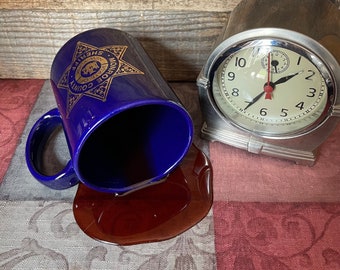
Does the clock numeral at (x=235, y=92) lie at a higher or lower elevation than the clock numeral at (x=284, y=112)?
higher

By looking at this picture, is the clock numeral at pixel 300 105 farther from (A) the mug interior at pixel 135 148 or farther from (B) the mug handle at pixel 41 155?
(B) the mug handle at pixel 41 155

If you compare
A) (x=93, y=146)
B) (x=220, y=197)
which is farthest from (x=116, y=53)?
(x=220, y=197)

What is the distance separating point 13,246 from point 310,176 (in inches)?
18.9

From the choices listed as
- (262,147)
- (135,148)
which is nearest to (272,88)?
(262,147)

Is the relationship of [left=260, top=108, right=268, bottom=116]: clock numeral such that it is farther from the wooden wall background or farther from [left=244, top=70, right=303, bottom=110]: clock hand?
the wooden wall background

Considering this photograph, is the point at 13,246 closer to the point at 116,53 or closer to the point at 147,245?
the point at 147,245

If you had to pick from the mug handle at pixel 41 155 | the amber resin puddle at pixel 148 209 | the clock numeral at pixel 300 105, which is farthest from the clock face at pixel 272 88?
the mug handle at pixel 41 155

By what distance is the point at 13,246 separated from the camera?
1.80ft

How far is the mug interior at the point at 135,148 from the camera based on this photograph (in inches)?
23.4

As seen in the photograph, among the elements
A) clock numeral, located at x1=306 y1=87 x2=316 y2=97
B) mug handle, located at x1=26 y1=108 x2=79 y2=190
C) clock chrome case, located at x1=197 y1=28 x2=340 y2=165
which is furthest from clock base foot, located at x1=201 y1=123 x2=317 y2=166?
mug handle, located at x1=26 y1=108 x2=79 y2=190

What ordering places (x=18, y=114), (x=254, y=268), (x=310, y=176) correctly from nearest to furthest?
(x=254, y=268) → (x=310, y=176) → (x=18, y=114)

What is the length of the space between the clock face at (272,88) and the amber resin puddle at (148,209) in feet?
0.40

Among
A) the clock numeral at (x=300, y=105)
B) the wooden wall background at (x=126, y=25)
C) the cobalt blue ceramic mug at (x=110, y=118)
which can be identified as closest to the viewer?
the cobalt blue ceramic mug at (x=110, y=118)

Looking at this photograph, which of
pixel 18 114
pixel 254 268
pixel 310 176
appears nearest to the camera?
pixel 254 268
